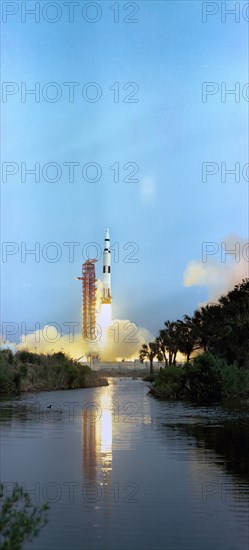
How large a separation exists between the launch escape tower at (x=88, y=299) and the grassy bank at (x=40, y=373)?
106728 mm

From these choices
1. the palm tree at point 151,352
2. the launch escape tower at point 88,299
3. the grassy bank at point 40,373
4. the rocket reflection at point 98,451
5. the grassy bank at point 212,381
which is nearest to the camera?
the rocket reflection at point 98,451

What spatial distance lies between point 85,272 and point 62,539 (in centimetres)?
18554

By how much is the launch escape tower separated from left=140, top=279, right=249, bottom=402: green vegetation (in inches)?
4392

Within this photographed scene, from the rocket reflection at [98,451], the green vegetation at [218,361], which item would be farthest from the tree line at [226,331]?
the rocket reflection at [98,451]

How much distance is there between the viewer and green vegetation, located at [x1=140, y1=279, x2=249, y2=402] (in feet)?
142

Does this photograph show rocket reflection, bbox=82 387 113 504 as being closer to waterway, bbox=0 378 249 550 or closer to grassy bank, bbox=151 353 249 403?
waterway, bbox=0 378 249 550

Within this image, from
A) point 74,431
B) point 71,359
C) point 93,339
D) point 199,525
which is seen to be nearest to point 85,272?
point 93,339

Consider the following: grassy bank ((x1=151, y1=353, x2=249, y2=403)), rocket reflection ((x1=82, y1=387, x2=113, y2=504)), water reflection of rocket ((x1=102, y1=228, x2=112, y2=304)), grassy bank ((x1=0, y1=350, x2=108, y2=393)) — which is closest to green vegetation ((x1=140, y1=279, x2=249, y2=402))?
grassy bank ((x1=151, y1=353, x2=249, y2=403))

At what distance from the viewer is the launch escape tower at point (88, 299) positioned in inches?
7365

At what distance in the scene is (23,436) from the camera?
21.1m

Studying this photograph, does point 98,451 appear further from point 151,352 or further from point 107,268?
point 107,268

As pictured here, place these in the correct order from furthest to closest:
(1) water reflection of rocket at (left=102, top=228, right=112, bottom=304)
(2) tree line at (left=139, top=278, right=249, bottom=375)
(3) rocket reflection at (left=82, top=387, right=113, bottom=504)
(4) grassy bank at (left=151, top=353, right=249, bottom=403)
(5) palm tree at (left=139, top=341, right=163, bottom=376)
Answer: (1) water reflection of rocket at (left=102, top=228, right=112, bottom=304) → (5) palm tree at (left=139, top=341, right=163, bottom=376) → (2) tree line at (left=139, top=278, right=249, bottom=375) → (4) grassy bank at (left=151, top=353, right=249, bottom=403) → (3) rocket reflection at (left=82, top=387, right=113, bottom=504)

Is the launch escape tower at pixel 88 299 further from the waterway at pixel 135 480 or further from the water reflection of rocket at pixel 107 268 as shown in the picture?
the waterway at pixel 135 480

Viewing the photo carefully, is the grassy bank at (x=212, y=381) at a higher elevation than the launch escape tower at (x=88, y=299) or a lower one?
lower
